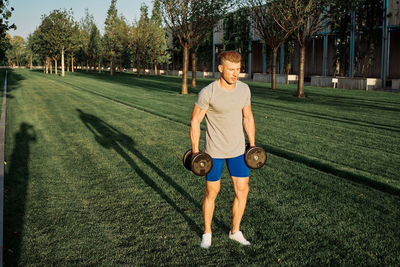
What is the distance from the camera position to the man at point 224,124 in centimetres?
370

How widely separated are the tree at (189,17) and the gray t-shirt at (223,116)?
21112mm

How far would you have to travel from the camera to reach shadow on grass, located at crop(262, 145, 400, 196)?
6.04m

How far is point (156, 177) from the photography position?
676 centimetres

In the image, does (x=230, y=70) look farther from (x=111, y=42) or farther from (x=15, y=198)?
(x=111, y=42)

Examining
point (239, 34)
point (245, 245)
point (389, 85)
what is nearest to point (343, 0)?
point (389, 85)

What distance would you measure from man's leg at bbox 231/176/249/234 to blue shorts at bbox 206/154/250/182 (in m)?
0.06

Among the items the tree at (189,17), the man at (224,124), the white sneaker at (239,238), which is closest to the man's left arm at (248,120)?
the man at (224,124)

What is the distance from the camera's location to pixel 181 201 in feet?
18.2

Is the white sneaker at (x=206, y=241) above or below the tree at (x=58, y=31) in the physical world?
below

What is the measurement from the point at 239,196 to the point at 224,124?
0.83 meters

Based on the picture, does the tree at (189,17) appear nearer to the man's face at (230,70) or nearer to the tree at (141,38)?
the man's face at (230,70)

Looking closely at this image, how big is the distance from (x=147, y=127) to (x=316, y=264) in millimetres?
8888

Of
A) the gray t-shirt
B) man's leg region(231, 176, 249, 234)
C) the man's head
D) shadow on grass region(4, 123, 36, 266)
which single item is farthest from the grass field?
the man's head

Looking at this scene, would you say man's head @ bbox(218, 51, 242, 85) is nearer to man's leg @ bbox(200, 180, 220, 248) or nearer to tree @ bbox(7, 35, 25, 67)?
man's leg @ bbox(200, 180, 220, 248)
